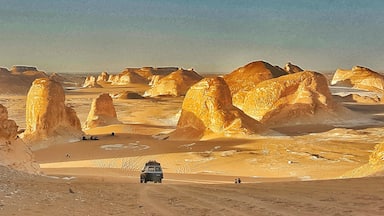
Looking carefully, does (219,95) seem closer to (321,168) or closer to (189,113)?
(189,113)

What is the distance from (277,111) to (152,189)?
35.9 meters

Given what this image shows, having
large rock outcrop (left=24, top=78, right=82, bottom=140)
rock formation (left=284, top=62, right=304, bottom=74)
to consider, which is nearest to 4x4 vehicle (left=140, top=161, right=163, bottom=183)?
large rock outcrop (left=24, top=78, right=82, bottom=140)

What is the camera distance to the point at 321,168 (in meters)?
24.0

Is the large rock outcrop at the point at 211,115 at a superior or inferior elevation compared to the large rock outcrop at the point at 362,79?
inferior

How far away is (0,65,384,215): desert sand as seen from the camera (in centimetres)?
891

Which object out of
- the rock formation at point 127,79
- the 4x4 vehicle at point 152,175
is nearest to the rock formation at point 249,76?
the 4x4 vehicle at point 152,175

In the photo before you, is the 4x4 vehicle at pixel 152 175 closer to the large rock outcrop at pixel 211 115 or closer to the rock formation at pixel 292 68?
the large rock outcrop at pixel 211 115

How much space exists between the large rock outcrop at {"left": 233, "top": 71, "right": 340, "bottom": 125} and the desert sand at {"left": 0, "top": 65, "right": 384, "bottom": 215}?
171cm

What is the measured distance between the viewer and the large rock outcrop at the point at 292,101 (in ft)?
146

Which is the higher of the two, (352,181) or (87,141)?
(87,141)

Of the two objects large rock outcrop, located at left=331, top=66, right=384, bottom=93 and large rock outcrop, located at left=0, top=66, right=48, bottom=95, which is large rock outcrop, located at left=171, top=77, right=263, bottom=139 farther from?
large rock outcrop, located at left=0, top=66, right=48, bottom=95

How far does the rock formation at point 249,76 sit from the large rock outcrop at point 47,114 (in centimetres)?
3159

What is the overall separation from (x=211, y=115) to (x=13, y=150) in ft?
65.3

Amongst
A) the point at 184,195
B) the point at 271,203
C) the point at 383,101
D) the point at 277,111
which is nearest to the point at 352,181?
the point at 271,203
